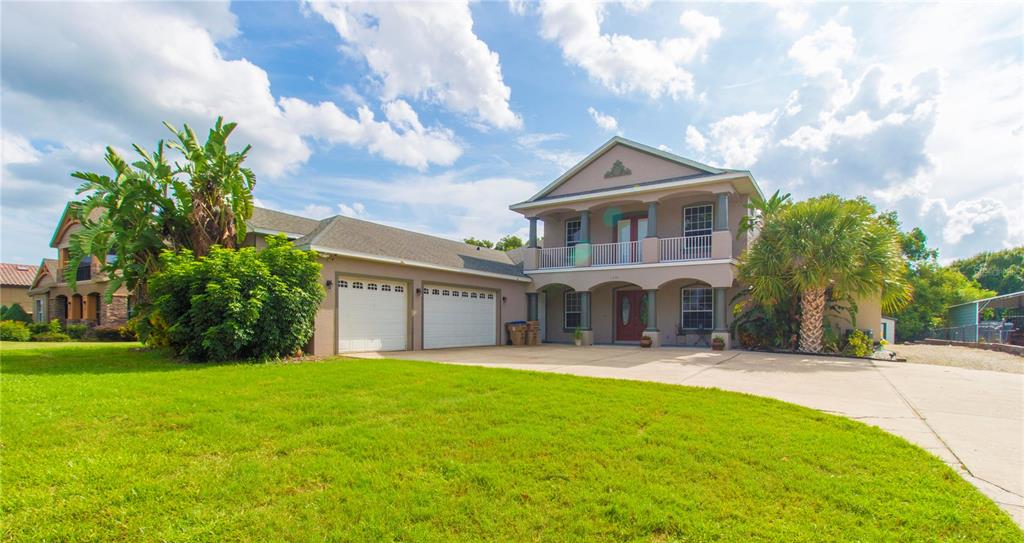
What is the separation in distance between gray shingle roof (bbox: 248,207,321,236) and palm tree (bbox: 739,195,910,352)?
46.1 ft

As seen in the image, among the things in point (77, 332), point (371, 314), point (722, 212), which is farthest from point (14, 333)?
point (722, 212)

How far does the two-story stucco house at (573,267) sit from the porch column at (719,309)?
5 cm

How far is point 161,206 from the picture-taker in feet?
37.0

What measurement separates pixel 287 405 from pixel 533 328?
12453mm

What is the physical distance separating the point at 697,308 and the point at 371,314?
11.4m

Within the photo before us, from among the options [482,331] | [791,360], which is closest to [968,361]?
[791,360]

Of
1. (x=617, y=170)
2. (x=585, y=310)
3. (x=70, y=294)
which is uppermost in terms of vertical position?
(x=617, y=170)

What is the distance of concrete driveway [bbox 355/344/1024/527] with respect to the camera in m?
4.02

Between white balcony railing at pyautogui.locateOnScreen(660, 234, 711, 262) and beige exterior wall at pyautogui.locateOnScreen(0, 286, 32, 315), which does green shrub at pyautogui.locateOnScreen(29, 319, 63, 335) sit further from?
white balcony railing at pyautogui.locateOnScreen(660, 234, 711, 262)

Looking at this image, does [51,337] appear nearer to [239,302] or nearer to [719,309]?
[239,302]

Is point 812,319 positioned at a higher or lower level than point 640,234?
lower

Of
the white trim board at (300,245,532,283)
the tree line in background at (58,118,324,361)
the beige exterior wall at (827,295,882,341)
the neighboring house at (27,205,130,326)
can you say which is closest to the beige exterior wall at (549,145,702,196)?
the white trim board at (300,245,532,283)

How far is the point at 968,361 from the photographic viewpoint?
493 inches

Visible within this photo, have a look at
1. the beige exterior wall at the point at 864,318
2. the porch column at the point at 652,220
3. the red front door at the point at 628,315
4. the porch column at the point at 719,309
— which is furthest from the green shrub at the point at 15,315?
the beige exterior wall at the point at 864,318
